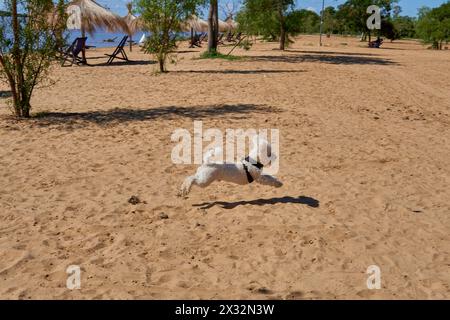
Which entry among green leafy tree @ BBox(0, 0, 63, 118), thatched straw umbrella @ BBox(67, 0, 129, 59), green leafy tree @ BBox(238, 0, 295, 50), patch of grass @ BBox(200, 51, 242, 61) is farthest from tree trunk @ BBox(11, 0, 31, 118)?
green leafy tree @ BBox(238, 0, 295, 50)

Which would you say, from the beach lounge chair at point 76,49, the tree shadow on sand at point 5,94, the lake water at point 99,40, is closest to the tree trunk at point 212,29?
the lake water at point 99,40

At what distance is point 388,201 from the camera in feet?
15.6

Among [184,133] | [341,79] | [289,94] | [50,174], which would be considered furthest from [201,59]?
[50,174]

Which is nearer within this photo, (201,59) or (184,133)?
(184,133)

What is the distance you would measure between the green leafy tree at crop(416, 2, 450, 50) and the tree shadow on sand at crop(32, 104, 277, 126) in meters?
36.9

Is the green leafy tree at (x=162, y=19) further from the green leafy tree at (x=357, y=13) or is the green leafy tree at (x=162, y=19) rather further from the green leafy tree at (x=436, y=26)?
the green leafy tree at (x=357, y=13)

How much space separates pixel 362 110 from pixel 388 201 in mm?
4988

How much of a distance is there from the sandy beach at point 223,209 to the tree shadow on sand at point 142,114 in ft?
0.13

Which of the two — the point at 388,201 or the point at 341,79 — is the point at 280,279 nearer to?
the point at 388,201

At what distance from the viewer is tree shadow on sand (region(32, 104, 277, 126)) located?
798cm

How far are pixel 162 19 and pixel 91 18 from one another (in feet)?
24.2

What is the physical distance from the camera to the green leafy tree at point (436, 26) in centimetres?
3975

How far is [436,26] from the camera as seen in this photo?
41094 millimetres
